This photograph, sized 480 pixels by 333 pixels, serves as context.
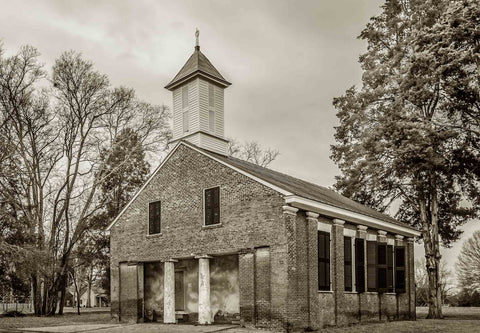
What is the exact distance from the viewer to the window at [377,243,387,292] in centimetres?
2412

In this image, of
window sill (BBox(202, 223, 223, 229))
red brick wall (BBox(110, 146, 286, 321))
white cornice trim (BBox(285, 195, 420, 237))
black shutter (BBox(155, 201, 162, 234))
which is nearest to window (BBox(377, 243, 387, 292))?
white cornice trim (BBox(285, 195, 420, 237))

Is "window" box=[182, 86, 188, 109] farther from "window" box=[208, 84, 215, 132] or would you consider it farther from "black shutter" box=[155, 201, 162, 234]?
"black shutter" box=[155, 201, 162, 234]

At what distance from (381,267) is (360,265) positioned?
4.73 ft

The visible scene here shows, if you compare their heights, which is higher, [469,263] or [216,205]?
[216,205]

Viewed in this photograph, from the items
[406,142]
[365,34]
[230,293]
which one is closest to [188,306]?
[230,293]

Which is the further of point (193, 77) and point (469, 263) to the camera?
point (469, 263)

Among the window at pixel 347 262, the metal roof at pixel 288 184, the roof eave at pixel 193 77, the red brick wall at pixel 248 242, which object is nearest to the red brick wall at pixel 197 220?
the red brick wall at pixel 248 242

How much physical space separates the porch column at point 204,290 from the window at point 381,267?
303 inches

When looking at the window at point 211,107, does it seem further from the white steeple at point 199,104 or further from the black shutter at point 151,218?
the black shutter at point 151,218

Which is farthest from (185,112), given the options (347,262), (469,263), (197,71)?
(469,263)

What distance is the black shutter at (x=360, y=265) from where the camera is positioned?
23047 millimetres

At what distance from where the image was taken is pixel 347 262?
2280cm

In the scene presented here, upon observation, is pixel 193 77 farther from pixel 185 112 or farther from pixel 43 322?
pixel 43 322

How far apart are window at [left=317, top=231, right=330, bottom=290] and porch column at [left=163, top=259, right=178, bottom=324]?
20.6 feet
